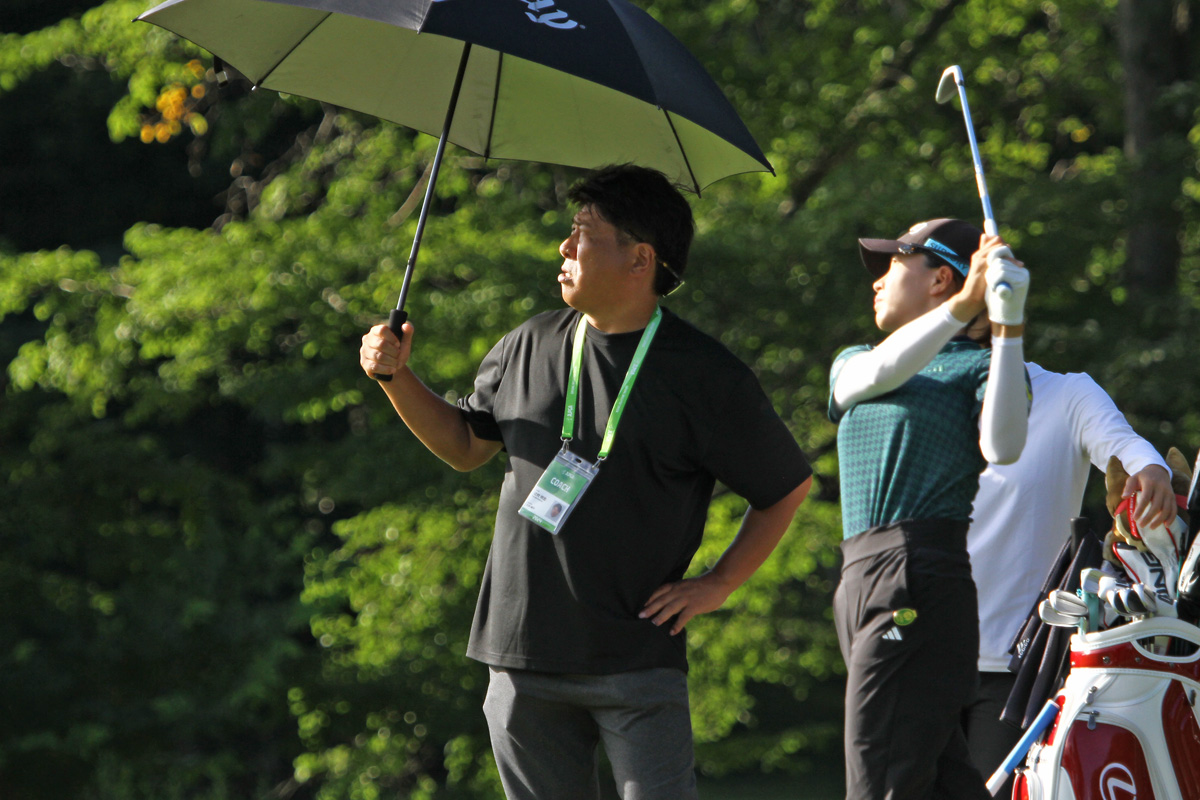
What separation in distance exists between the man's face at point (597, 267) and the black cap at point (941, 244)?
1.76ft

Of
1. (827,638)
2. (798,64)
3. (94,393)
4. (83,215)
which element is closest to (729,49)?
(798,64)

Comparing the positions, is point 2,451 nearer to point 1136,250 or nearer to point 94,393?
point 94,393

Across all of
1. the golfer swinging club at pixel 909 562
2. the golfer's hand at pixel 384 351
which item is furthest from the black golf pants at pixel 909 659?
the golfer's hand at pixel 384 351

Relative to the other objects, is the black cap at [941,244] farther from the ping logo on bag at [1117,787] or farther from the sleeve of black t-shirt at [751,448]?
the ping logo on bag at [1117,787]

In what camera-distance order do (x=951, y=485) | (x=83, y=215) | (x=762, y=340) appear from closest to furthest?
(x=951, y=485) < (x=762, y=340) < (x=83, y=215)

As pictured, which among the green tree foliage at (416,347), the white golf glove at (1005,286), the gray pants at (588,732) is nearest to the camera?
the white golf glove at (1005,286)

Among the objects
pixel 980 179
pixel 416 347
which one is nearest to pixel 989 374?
pixel 980 179

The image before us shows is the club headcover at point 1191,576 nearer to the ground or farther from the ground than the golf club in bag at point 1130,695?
farther from the ground

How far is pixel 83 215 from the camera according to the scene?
14.0m

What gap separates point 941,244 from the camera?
2783 mm

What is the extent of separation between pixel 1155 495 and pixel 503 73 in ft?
5.93

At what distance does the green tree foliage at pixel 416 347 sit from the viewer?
6902 millimetres

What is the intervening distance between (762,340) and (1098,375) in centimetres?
169

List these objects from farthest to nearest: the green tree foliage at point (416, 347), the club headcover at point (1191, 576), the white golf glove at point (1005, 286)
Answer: the green tree foliage at point (416, 347), the club headcover at point (1191, 576), the white golf glove at point (1005, 286)
